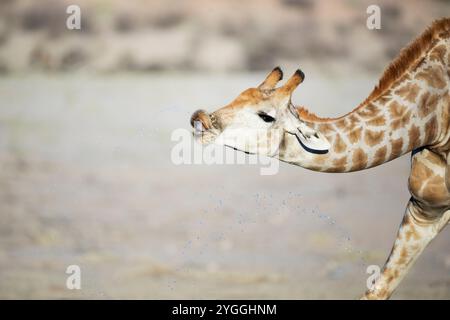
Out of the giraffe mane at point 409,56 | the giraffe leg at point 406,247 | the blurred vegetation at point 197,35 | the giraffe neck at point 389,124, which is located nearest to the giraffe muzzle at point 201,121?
the giraffe neck at point 389,124

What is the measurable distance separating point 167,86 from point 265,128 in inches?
382

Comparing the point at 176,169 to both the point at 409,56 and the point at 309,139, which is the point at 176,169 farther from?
the point at 309,139

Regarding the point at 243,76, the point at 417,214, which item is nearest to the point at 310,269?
the point at 417,214

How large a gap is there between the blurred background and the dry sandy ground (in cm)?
3

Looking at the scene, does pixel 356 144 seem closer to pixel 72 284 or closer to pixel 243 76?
pixel 72 284

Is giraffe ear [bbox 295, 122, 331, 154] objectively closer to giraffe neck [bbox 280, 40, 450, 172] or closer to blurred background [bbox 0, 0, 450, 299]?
giraffe neck [bbox 280, 40, 450, 172]

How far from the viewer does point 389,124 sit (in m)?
4.63

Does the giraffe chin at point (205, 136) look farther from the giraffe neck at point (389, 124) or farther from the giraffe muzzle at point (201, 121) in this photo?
the giraffe neck at point (389, 124)

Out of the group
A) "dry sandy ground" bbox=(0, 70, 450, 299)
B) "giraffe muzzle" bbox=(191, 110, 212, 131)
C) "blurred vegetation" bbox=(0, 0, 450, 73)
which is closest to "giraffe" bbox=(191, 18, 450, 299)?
"giraffe muzzle" bbox=(191, 110, 212, 131)

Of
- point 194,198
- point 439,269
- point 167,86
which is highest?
point 167,86

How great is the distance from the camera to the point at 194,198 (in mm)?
10422

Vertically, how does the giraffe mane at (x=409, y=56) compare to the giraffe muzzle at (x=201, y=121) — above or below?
above

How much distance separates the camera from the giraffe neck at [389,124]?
4.50 m

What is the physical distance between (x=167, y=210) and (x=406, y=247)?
5262mm
